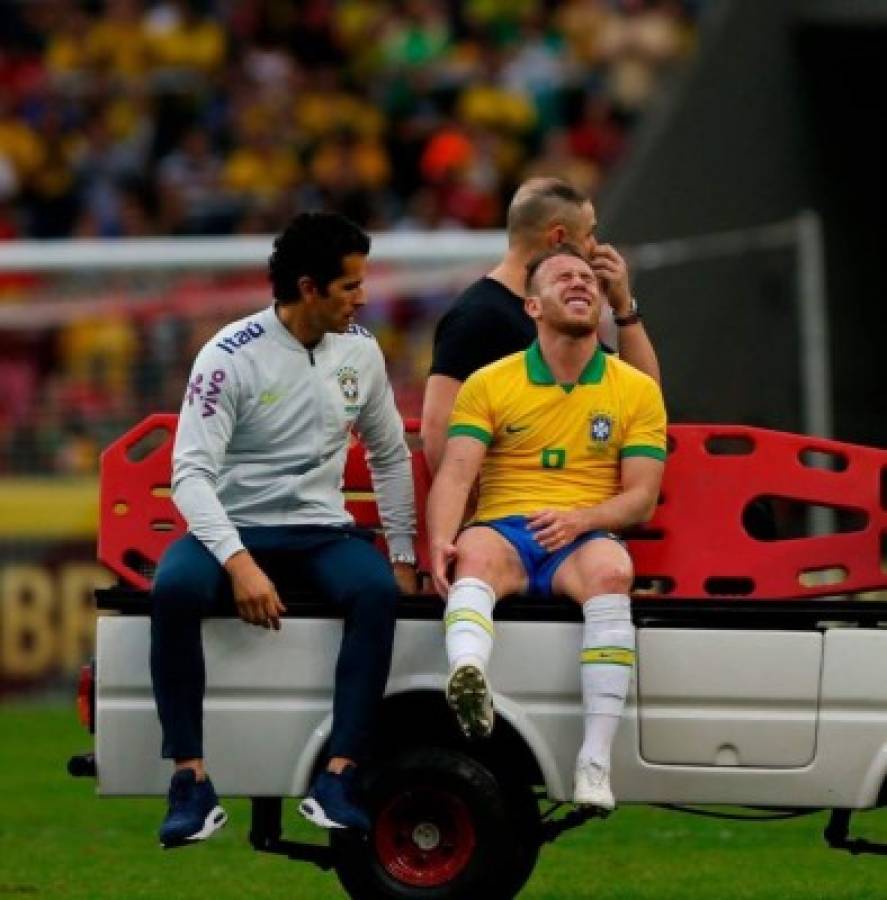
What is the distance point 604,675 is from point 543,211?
5.17 feet

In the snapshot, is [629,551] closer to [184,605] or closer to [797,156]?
[184,605]

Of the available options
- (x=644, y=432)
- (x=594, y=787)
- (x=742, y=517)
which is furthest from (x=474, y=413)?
(x=594, y=787)

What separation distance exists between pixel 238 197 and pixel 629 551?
12.2m

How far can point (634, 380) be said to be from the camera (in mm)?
8852

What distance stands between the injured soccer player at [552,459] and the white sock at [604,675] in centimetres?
10

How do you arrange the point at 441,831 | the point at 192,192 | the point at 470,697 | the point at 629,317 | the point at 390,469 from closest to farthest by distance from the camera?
the point at 470,697 < the point at 441,831 < the point at 390,469 < the point at 629,317 < the point at 192,192

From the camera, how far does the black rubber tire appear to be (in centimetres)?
866

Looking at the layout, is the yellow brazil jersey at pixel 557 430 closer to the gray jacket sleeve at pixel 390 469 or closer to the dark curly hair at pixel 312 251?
the gray jacket sleeve at pixel 390 469

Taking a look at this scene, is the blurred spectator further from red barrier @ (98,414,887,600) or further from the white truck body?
the white truck body

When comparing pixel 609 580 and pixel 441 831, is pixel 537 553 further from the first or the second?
pixel 441 831

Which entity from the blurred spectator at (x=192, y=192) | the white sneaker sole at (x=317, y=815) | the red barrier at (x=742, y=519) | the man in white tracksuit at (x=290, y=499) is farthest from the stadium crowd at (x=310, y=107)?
the white sneaker sole at (x=317, y=815)

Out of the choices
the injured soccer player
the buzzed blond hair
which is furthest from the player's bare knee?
the buzzed blond hair

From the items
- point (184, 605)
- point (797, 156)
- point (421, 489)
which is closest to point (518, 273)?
point (421, 489)

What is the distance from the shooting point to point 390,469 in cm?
904
